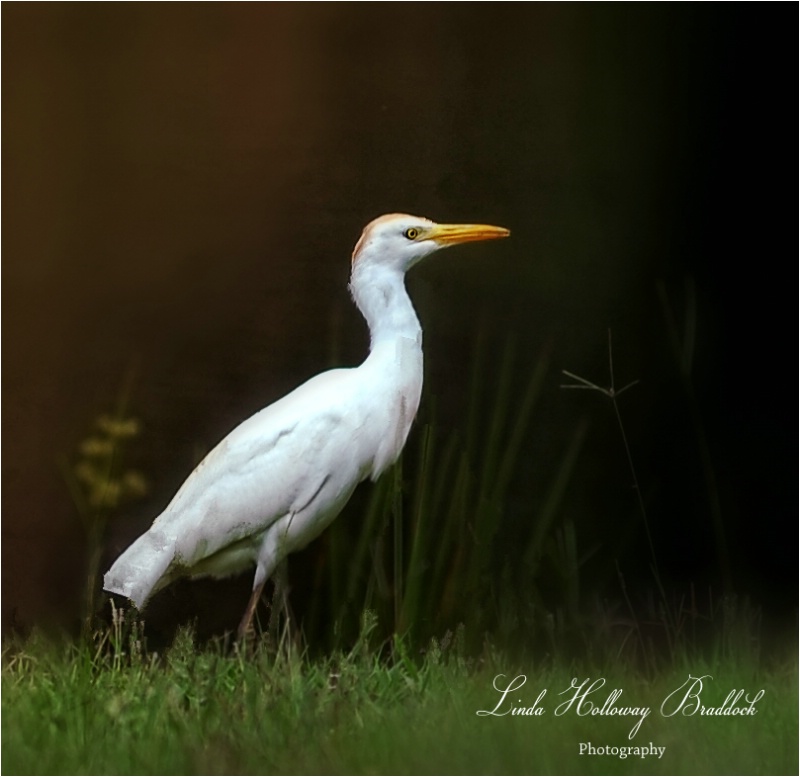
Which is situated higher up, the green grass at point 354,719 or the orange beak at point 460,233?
the orange beak at point 460,233

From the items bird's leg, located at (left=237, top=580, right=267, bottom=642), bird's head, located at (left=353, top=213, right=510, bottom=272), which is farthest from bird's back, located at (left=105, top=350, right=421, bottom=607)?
bird's head, located at (left=353, top=213, right=510, bottom=272)

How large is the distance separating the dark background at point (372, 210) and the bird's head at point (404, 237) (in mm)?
39

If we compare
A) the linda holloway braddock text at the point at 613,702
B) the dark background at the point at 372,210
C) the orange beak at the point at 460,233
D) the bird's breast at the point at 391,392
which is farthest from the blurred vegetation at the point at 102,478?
the linda holloway braddock text at the point at 613,702

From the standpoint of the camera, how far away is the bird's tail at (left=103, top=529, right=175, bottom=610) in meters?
2.47

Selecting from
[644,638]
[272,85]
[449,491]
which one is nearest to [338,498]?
[449,491]

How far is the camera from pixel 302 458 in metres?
2.49

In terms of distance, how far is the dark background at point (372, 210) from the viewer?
2.54 metres

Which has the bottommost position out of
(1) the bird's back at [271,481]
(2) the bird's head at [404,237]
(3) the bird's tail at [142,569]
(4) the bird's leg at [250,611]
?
(4) the bird's leg at [250,611]

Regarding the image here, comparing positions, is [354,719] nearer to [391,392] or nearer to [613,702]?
[613,702]

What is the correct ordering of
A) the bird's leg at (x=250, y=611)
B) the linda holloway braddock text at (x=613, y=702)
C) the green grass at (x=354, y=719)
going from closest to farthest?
the green grass at (x=354, y=719)
the linda holloway braddock text at (x=613, y=702)
the bird's leg at (x=250, y=611)

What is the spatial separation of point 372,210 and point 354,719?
3.84ft

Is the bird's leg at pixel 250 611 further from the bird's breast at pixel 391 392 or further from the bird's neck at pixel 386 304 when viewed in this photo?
the bird's neck at pixel 386 304

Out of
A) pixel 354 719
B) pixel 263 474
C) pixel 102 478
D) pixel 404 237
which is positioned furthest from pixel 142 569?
pixel 404 237

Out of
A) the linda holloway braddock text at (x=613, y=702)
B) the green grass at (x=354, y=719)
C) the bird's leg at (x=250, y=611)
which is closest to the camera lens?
the green grass at (x=354, y=719)
